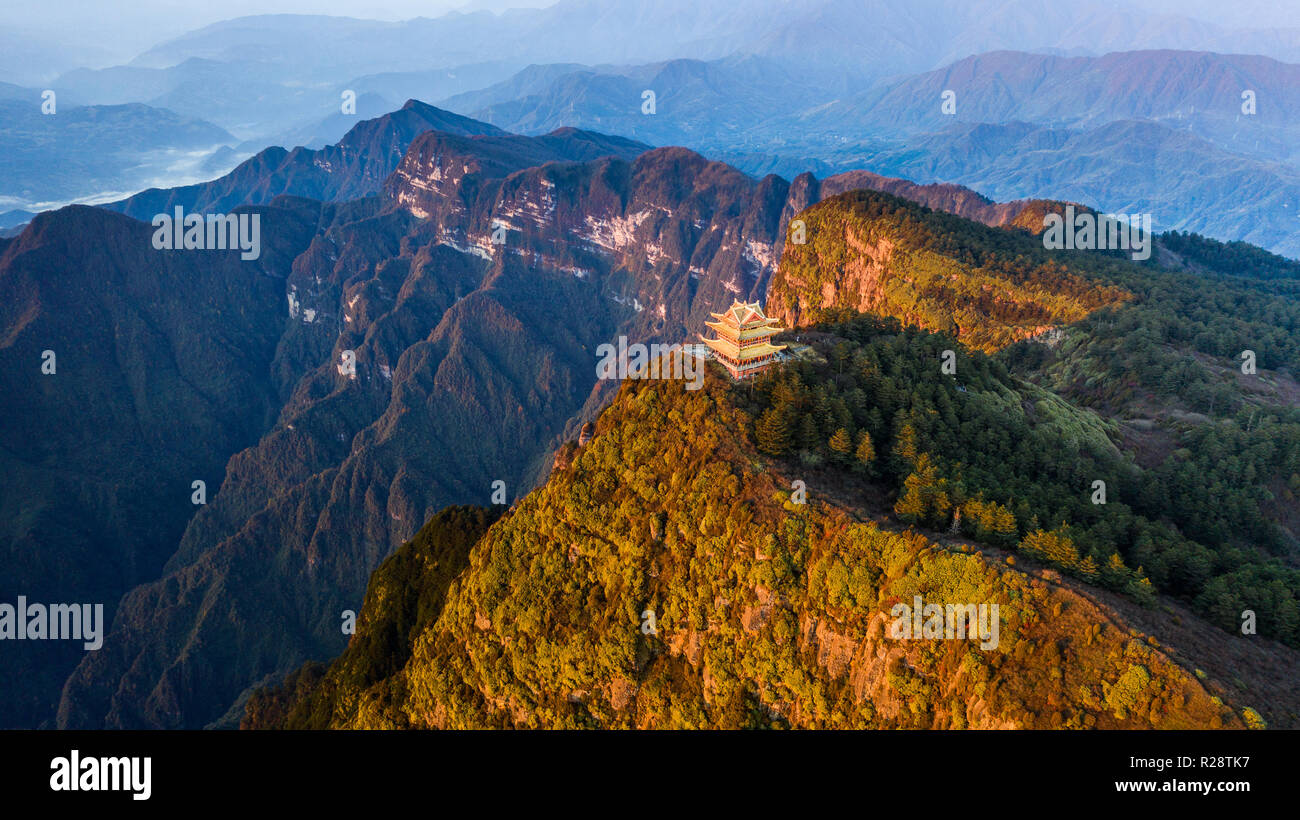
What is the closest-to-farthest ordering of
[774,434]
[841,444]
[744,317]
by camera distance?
[774,434], [841,444], [744,317]

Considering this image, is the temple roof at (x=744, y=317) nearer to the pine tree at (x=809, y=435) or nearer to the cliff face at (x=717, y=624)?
the cliff face at (x=717, y=624)

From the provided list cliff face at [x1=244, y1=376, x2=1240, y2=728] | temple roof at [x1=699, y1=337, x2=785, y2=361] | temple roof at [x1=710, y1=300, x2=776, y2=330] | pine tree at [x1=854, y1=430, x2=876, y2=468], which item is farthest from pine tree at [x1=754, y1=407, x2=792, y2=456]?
temple roof at [x1=710, y1=300, x2=776, y2=330]

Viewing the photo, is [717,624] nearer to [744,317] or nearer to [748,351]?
[748,351]

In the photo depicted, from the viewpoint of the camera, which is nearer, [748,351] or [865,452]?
[865,452]

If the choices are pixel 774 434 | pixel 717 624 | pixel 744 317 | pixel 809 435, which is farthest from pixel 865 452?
pixel 717 624

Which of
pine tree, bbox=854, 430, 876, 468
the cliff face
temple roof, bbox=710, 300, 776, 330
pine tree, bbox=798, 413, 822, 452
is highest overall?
temple roof, bbox=710, 300, 776, 330

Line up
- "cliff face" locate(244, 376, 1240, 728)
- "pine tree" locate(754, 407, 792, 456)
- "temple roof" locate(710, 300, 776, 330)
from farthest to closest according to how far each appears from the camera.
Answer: "temple roof" locate(710, 300, 776, 330)
"pine tree" locate(754, 407, 792, 456)
"cliff face" locate(244, 376, 1240, 728)

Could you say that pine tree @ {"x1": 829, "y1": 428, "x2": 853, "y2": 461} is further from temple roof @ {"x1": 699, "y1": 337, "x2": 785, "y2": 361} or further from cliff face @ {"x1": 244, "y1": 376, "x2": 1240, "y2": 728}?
temple roof @ {"x1": 699, "y1": 337, "x2": 785, "y2": 361}

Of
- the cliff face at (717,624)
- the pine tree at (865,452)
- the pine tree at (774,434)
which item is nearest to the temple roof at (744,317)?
the cliff face at (717,624)

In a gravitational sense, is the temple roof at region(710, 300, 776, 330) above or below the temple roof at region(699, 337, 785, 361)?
above
